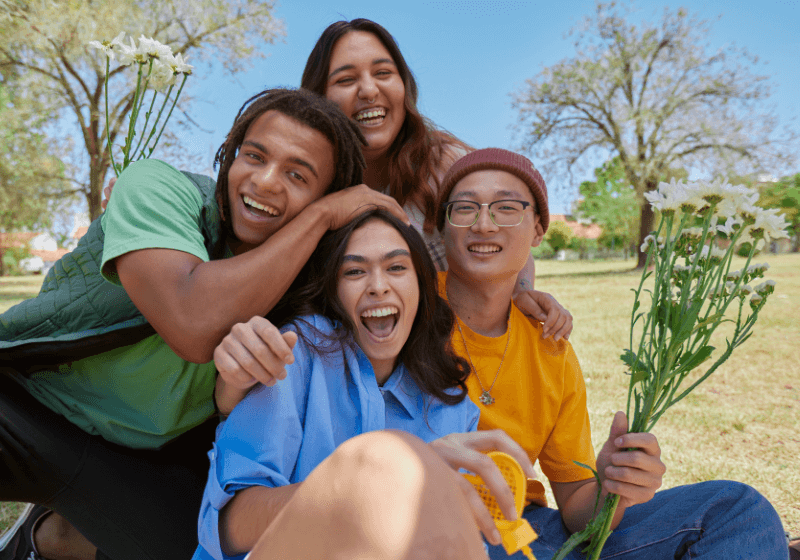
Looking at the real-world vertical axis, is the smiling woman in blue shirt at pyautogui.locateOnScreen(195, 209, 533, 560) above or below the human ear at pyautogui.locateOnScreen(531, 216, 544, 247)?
below

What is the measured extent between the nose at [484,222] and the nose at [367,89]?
3.68 feet

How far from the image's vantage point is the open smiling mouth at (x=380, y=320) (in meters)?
1.93

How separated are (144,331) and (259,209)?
619 millimetres

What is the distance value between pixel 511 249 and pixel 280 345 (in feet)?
4.34

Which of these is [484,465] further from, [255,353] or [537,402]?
[537,402]

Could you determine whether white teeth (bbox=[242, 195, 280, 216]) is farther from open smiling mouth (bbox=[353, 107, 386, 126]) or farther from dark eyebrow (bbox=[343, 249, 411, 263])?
open smiling mouth (bbox=[353, 107, 386, 126])

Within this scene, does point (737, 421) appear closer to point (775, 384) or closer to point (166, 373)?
point (775, 384)

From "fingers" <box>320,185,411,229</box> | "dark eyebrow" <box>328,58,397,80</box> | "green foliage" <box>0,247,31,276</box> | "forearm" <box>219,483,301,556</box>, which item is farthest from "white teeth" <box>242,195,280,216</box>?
"green foliage" <box>0,247,31,276</box>

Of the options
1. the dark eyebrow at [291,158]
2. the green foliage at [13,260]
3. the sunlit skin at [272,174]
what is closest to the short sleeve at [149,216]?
the sunlit skin at [272,174]

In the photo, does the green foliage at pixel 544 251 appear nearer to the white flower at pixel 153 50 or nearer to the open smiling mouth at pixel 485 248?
the open smiling mouth at pixel 485 248

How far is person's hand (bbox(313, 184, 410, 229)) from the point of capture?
197cm

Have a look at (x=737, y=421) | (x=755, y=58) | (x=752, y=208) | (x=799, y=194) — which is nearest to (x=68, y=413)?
(x=752, y=208)

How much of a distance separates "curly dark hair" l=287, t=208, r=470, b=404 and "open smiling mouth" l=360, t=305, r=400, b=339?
74 millimetres

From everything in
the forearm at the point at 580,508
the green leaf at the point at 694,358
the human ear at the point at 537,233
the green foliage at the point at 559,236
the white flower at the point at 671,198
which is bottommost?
the green foliage at the point at 559,236
